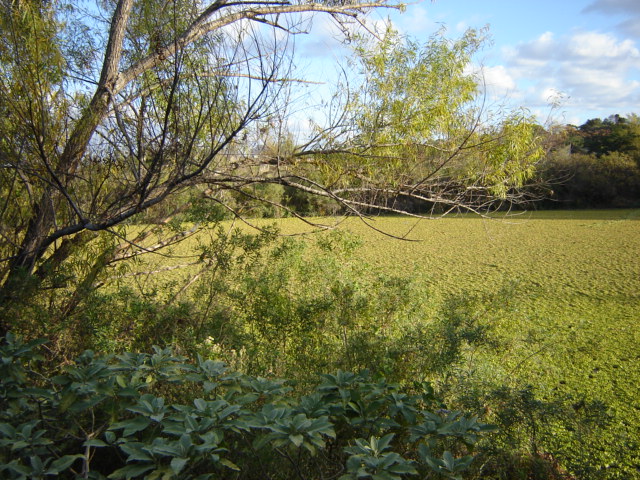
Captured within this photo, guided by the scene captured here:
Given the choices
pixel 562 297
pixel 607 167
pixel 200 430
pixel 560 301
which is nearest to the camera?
pixel 200 430

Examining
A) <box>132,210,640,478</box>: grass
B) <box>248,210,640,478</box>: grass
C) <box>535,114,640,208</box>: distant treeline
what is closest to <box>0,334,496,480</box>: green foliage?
<box>132,210,640,478</box>: grass

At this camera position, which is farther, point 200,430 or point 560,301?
point 560,301

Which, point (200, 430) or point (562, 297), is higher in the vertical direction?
point (200, 430)

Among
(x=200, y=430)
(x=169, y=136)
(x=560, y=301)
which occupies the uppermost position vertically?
(x=169, y=136)

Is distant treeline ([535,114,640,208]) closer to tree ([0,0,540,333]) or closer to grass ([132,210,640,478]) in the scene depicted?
grass ([132,210,640,478])

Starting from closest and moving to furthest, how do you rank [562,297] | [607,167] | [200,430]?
[200,430] < [562,297] < [607,167]

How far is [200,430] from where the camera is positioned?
42.3 inches

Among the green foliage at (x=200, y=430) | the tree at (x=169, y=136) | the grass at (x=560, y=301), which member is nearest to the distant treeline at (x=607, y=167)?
the grass at (x=560, y=301)

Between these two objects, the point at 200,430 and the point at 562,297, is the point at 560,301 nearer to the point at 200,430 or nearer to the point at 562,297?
the point at 562,297

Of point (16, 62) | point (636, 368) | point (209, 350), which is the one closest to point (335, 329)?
point (209, 350)

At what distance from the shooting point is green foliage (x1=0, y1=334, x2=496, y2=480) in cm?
103

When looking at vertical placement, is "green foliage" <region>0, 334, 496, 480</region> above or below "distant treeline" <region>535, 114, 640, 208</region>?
below

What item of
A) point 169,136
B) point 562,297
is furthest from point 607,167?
point 169,136

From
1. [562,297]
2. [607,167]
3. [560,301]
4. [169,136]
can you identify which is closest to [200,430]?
[169,136]
